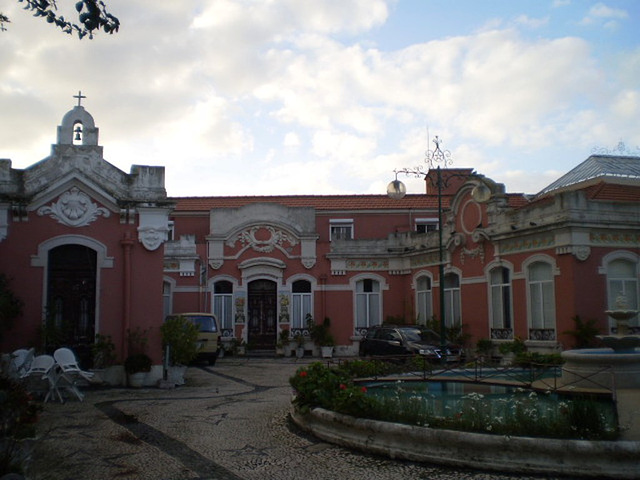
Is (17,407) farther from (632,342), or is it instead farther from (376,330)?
(376,330)

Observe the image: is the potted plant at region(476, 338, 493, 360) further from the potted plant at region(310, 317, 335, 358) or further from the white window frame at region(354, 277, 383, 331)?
the potted plant at region(310, 317, 335, 358)

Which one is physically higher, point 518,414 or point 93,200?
point 93,200

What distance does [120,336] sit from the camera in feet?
49.0

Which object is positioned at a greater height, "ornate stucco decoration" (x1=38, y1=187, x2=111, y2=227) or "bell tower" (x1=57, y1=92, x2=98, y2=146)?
"bell tower" (x1=57, y1=92, x2=98, y2=146)

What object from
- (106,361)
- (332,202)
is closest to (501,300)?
(106,361)

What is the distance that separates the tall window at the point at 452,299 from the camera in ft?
76.9

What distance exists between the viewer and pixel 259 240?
27.4 m

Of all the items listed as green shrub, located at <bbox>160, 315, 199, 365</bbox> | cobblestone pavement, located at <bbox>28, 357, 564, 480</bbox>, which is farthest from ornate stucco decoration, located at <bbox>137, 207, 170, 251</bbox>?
cobblestone pavement, located at <bbox>28, 357, 564, 480</bbox>

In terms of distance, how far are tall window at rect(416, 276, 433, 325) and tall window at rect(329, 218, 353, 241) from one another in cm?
586

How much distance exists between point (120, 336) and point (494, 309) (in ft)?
41.2

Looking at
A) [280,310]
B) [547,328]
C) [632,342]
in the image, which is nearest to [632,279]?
[547,328]

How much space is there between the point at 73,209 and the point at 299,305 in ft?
45.7

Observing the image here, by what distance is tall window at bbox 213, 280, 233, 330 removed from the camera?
27.3 m

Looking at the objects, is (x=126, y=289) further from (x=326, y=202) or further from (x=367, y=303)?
(x=326, y=202)
